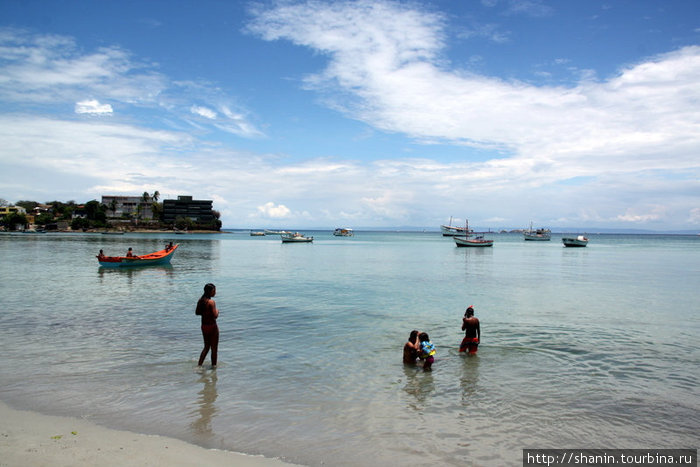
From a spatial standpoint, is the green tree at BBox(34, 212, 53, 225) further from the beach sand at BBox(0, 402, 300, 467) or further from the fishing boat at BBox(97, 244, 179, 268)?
the beach sand at BBox(0, 402, 300, 467)

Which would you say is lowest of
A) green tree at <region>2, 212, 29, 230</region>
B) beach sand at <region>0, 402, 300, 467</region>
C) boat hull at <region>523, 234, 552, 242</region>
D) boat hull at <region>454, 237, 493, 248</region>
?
beach sand at <region>0, 402, 300, 467</region>

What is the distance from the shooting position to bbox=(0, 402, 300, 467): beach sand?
20.4ft

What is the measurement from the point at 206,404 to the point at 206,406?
9 cm

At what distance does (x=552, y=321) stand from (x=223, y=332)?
12.7 metres

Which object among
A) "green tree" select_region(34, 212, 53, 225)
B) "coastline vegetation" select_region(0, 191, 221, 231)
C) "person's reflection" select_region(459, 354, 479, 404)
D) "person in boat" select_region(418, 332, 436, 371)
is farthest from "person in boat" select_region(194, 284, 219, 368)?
"green tree" select_region(34, 212, 53, 225)

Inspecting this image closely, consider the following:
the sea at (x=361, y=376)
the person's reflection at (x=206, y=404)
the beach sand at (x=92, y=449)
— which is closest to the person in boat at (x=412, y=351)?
the sea at (x=361, y=376)

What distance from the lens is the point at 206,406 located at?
27.6ft

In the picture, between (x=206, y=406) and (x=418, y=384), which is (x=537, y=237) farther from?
(x=206, y=406)

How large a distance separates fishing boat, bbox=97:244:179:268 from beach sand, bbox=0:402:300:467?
1334 inches

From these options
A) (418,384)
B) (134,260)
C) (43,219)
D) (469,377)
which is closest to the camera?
(418,384)

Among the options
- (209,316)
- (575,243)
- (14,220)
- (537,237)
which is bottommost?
(209,316)

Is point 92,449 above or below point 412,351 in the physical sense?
below

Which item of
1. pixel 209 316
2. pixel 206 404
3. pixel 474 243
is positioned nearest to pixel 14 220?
pixel 474 243

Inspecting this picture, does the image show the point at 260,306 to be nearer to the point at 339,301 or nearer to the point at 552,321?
the point at 339,301
